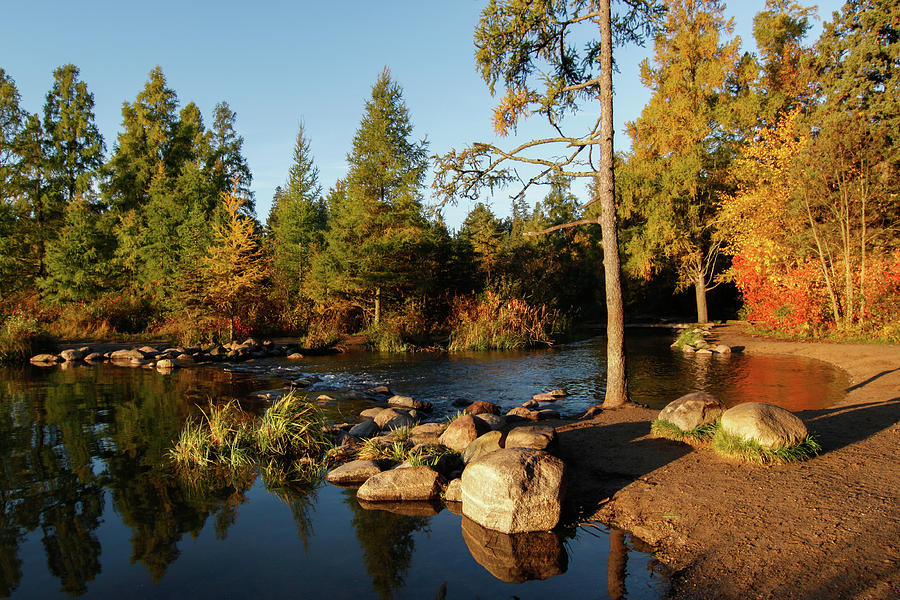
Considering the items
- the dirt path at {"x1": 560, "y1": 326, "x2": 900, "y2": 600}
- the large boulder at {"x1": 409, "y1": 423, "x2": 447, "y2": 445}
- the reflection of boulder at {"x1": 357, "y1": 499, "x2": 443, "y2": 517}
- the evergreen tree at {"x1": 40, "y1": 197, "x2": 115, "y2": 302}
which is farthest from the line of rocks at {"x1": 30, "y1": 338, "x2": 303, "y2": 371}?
the dirt path at {"x1": 560, "y1": 326, "x2": 900, "y2": 600}

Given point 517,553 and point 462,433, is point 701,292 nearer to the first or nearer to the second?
point 462,433

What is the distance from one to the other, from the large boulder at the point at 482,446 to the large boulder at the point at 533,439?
147 mm

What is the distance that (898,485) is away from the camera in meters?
5.36

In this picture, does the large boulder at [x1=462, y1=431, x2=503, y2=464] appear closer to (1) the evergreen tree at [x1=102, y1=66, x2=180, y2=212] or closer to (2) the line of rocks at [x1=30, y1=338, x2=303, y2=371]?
(2) the line of rocks at [x1=30, y1=338, x2=303, y2=371]

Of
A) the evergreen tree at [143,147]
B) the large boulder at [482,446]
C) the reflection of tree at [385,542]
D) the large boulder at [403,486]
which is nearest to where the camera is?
the reflection of tree at [385,542]

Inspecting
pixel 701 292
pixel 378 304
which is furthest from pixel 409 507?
pixel 701 292

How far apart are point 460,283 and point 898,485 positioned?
79.8ft

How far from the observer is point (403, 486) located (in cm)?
617

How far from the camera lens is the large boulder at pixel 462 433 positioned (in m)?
7.41

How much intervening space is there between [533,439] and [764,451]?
2.64 m

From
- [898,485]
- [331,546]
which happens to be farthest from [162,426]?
[898,485]

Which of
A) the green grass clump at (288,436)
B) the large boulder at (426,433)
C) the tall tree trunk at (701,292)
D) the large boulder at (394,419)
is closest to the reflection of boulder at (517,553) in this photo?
the large boulder at (426,433)

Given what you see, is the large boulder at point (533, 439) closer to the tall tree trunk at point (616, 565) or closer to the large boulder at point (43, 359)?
the tall tree trunk at point (616, 565)

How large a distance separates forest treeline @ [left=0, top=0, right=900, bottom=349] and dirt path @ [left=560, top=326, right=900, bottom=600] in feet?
40.7
